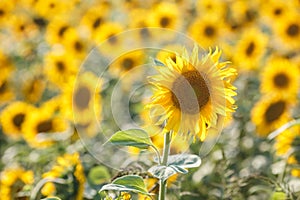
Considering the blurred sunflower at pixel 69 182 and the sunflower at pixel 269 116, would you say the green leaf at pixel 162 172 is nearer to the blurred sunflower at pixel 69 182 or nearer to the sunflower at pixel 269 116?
the blurred sunflower at pixel 69 182

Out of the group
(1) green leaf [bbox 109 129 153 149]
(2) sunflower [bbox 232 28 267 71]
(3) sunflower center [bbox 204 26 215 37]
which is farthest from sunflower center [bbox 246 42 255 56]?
(1) green leaf [bbox 109 129 153 149]

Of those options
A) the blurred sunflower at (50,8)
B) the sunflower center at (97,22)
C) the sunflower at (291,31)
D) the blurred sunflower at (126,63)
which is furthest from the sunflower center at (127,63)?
the blurred sunflower at (50,8)

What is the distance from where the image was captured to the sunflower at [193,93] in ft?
4.75

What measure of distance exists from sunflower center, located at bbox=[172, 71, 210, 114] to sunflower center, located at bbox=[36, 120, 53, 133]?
1.49 meters

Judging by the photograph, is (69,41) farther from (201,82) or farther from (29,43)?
(201,82)

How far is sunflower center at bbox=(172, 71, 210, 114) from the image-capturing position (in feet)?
4.74

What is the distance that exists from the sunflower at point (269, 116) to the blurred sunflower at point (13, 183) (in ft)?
3.44

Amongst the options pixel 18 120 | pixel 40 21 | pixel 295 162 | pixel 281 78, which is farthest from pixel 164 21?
pixel 295 162

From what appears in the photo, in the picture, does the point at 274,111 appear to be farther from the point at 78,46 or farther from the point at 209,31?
the point at 78,46

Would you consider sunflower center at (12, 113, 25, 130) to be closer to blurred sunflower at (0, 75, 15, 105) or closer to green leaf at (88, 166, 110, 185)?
blurred sunflower at (0, 75, 15, 105)

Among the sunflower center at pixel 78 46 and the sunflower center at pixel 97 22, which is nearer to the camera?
the sunflower center at pixel 78 46

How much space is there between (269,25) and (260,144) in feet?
5.09

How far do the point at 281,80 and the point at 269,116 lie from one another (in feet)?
1.48

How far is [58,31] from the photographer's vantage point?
13.2 feet
